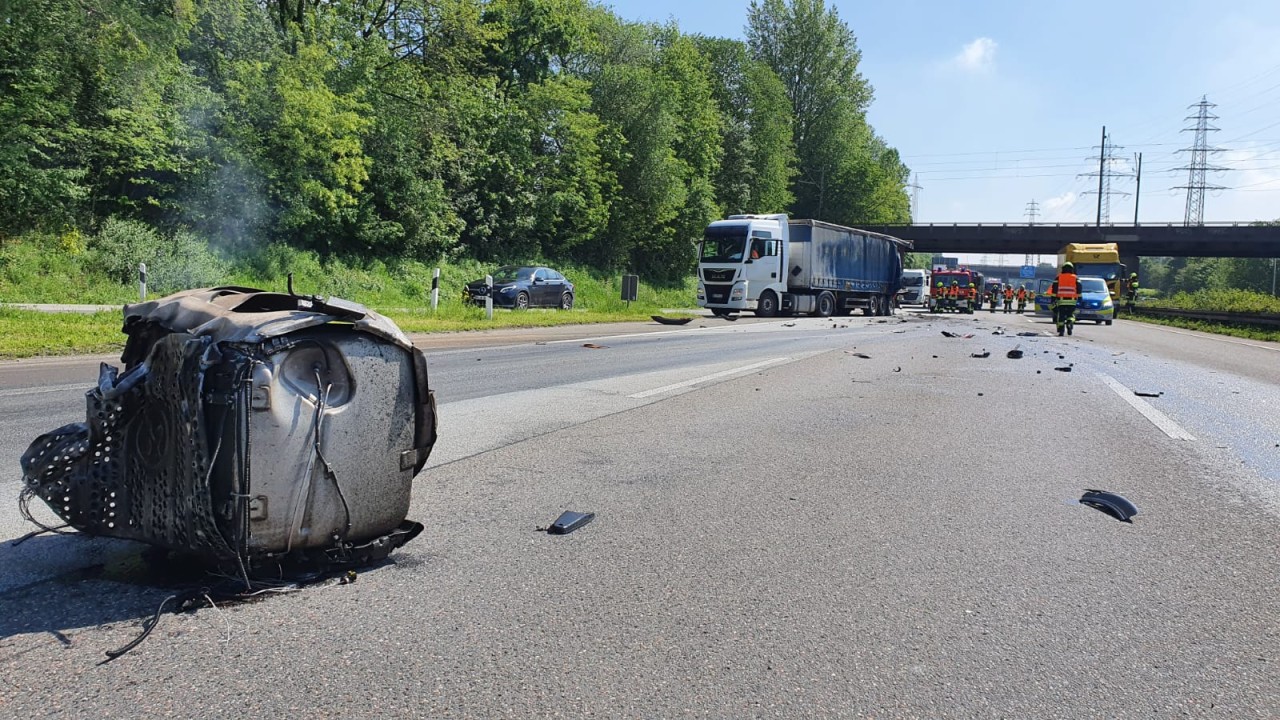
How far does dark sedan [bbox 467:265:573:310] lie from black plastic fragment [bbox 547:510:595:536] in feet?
72.4

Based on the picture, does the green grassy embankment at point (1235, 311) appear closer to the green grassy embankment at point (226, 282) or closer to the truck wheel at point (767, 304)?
the truck wheel at point (767, 304)

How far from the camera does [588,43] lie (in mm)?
44562

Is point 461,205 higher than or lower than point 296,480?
higher

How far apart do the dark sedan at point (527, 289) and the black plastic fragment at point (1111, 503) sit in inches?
875

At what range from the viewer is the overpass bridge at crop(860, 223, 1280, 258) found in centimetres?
6356

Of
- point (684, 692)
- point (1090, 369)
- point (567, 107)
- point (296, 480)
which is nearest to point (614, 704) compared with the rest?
point (684, 692)

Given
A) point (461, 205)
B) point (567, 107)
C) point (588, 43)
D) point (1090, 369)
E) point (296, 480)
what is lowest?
point (1090, 369)

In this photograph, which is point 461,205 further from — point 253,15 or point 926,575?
point 926,575

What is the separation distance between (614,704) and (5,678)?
175 cm

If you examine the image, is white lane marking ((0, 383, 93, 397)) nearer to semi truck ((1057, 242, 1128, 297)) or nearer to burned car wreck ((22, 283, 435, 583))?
burned car wreck ((22, 283, 435, 583))

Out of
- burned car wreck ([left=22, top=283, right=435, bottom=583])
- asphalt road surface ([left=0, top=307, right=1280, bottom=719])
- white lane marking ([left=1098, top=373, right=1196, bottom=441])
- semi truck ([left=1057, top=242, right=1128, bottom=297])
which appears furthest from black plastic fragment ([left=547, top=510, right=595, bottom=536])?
semi truck ([left=1057, top=242, right=1128, bottom=297])

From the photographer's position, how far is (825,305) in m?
34.7

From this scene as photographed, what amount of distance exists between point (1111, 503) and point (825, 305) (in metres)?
30.3

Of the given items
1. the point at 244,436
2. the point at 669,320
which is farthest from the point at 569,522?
the point at 669,320
